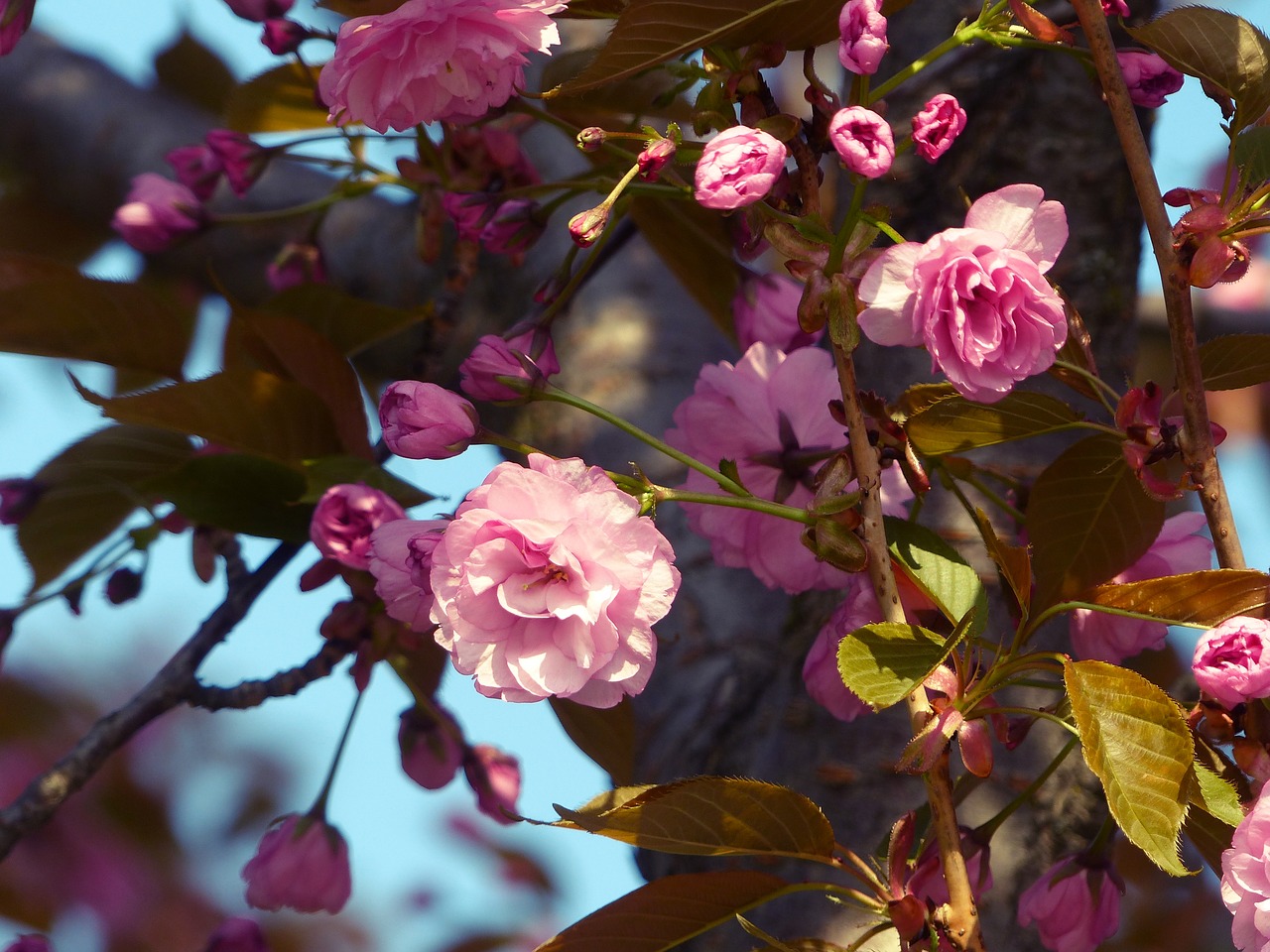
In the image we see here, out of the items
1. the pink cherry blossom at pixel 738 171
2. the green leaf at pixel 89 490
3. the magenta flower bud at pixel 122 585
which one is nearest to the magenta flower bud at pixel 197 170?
the green leaf at pixel 89 490

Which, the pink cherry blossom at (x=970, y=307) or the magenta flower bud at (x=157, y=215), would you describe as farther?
the magenta flower bud at (x=157, y=215)

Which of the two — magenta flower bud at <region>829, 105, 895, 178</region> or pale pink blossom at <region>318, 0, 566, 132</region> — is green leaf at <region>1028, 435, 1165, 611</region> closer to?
magenta flower bud at <region>829, 105, 895, 178</region>

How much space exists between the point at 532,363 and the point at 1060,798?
55 cm

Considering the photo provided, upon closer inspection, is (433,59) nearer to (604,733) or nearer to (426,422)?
(426,422)

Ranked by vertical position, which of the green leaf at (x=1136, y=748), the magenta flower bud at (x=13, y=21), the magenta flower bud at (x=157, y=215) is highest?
the magenta flower bud at (x=13, y=21)

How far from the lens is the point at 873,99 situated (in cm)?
63

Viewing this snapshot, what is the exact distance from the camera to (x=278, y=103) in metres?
1.17

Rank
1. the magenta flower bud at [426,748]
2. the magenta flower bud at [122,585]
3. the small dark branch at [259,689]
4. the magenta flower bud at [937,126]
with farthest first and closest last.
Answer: the magenta flower bud at [122,585] < the magenta flower bud at [426,748] < the small dark branch at [259,689] < the magenta flower bud at [937,126]

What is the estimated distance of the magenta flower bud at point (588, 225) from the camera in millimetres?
614

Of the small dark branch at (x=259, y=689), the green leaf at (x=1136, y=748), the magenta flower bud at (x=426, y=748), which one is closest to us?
the green leaf at (x=1136, y=748)

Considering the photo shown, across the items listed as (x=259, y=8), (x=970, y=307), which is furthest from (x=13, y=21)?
(x=970, y=307)

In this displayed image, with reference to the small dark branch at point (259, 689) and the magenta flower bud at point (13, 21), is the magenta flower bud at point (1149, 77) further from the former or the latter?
the magenta flower bud at point (13, 21)

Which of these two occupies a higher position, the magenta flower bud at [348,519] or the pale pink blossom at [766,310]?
the pale pink blossom at [766,310]

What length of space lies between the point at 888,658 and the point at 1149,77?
1.27ft
